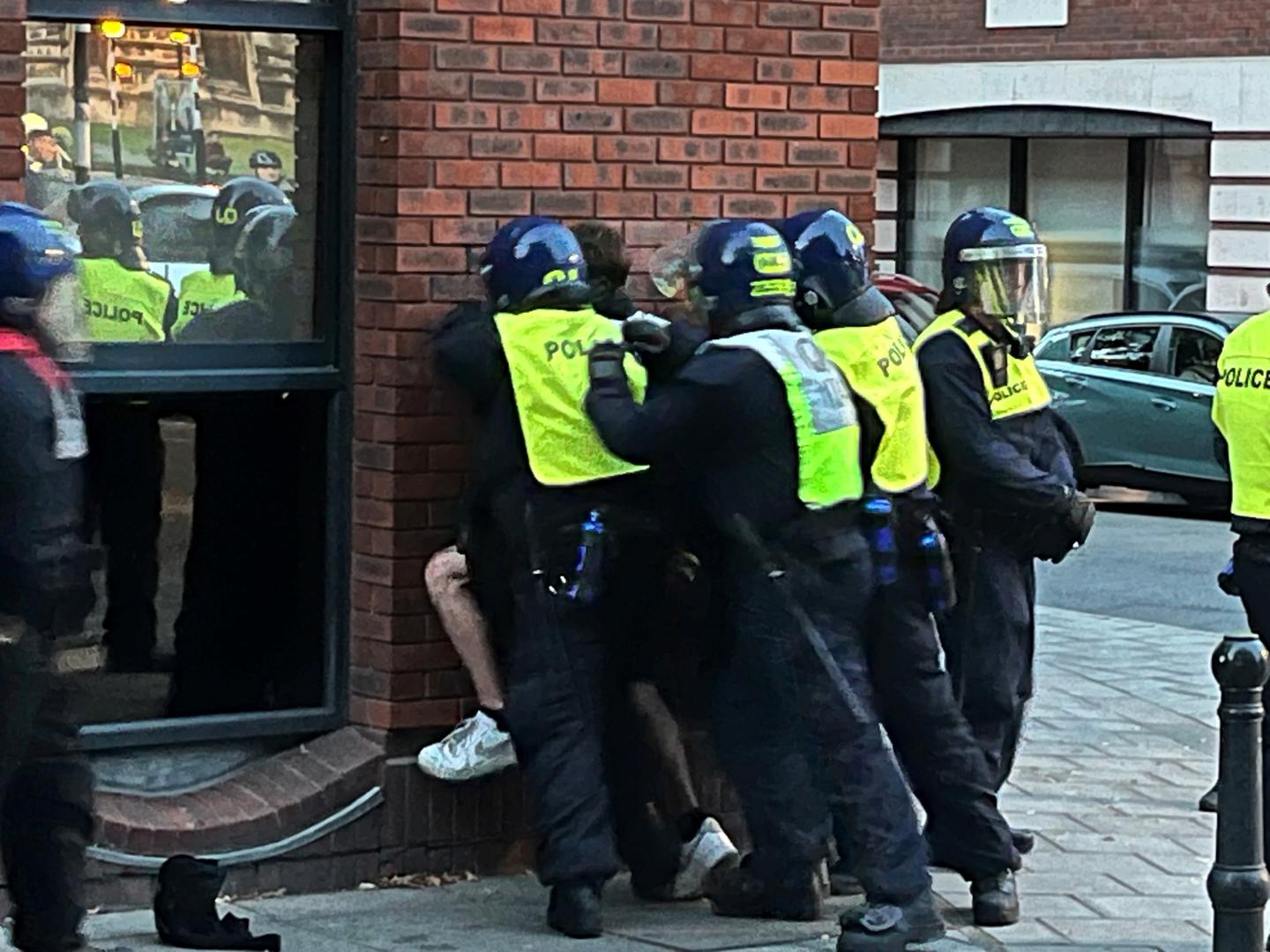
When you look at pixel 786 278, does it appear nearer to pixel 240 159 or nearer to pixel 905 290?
pixel 240 159

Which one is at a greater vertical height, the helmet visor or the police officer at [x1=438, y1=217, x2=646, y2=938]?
the helmet visor

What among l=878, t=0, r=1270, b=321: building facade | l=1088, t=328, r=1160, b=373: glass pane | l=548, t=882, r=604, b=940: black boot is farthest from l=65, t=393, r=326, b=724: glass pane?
l=878, t=0, r=1270, b=321: building facade

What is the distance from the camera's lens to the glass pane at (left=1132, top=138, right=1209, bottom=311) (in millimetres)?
25469

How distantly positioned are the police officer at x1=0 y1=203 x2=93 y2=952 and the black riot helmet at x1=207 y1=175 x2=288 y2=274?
128 centimetres

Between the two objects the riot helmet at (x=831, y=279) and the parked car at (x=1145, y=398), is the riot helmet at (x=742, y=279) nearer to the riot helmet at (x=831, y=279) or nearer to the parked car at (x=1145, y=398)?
the riot helmet at (x=831, y=279)

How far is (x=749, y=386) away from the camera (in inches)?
251

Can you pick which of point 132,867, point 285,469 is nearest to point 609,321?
point 285,469

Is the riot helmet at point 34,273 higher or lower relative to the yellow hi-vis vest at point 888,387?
higher

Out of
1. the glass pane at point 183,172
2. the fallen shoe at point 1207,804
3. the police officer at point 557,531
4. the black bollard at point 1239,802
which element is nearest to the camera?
the black bollard at point 1239,802

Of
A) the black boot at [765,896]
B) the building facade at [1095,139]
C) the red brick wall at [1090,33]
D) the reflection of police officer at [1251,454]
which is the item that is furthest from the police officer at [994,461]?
the red brick wall at [1090,33]

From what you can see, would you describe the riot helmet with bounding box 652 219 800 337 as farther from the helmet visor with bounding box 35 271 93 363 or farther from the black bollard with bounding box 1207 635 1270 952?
the helmet visor with bounding box 35 271 93 363

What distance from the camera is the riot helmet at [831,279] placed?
274 inches

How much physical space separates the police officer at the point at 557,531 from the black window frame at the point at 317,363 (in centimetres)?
65

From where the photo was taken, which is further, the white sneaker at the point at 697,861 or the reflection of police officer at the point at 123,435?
the white sneaker at the point at 697,861
